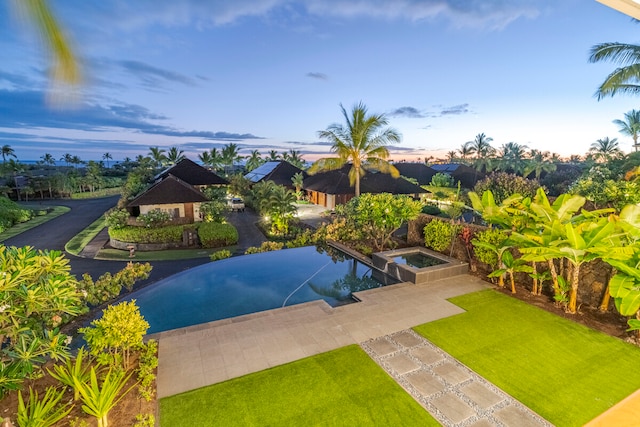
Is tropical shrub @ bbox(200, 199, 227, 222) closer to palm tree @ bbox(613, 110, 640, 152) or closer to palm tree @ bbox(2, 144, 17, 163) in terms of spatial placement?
palm tree @ bbox(613, 110, 640, 152)

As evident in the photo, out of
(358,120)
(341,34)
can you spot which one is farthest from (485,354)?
(358,120)

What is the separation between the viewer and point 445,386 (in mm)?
4852

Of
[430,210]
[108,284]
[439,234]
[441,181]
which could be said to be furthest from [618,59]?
[108,284]

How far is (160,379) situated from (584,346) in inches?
323

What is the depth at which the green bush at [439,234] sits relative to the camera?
11.3 metres

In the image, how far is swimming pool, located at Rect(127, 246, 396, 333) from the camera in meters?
8.17

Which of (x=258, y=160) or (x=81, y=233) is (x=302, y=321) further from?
(x=258, y=160)

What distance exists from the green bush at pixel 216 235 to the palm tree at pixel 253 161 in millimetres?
39451

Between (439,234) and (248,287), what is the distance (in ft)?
25.1

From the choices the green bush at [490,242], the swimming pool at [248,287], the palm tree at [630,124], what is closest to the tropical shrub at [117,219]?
the swimming pool at [248,287]

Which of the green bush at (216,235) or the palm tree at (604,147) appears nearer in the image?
the green bush at (216,235)

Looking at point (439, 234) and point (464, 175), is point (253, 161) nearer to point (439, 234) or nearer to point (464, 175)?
point (464, 175)

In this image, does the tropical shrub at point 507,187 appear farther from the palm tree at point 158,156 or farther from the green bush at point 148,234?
the palm tree at point 158,156

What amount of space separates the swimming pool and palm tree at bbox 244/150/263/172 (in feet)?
147
